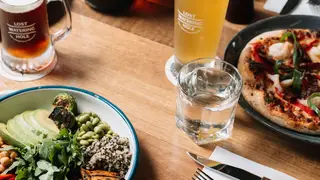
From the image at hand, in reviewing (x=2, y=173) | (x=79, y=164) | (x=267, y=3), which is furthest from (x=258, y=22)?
(x=2, y=173)

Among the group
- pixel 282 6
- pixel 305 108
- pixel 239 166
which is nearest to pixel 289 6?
→ pixel 282 6

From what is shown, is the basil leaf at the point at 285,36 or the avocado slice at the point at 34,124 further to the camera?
the basil leaf at the point at 285,36

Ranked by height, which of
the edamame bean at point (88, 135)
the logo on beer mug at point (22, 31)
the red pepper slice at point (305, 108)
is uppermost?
the logo on beer mug at point (22, 31)

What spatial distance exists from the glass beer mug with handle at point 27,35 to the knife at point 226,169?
1.51 feet

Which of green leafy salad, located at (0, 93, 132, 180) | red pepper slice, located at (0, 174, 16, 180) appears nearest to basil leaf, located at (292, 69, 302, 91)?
green leafy salad, located at (0, 93, 132, 180)

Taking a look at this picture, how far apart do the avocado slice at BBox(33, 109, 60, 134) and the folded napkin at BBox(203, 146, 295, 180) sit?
12.5 inches

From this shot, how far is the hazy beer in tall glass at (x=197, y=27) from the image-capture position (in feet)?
3.60

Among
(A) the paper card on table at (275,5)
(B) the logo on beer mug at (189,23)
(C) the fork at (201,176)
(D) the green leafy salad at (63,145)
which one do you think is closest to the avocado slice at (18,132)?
(D) the green leafy salad at (63,145)

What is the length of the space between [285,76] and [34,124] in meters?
0.60

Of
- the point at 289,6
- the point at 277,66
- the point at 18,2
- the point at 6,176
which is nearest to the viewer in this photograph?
the point at 6,176

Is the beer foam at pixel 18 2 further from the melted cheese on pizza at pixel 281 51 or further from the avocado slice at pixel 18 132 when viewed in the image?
the melted cheese on pizza at pixel 281 51

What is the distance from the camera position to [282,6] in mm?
1479

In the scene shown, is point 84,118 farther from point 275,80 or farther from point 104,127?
point 275,80

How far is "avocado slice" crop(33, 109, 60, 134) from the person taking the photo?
3.31 ft
